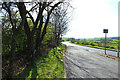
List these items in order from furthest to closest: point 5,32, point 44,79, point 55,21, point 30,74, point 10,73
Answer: point 55,21 < point 5,32 < point 30,74 < point 44,79 < point 10,73

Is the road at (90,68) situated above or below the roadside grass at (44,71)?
below

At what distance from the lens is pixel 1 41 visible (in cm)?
575

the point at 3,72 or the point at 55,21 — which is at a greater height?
the point at 55,21

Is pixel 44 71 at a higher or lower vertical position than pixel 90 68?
higher

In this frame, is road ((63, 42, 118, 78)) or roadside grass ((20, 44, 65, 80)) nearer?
roadside grass ((20, 44, 65, 80))

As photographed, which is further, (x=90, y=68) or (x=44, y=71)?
(x=90, y=68)

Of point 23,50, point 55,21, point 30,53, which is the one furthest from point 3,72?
point 55,21

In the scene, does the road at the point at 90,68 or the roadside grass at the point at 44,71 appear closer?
the roadside grass at the point at 44,71

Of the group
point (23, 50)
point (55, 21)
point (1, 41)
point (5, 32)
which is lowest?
point (23, 50)

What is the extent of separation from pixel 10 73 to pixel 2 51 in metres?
2.90

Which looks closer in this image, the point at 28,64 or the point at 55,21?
the point at 28,64

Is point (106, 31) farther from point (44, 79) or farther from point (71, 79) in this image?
point (44, 79)

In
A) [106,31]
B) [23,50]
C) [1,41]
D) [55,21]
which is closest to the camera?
[1,41]

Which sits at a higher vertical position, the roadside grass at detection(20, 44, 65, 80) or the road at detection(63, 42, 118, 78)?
the roadside grass at detection(20, 44, 65, 80)
